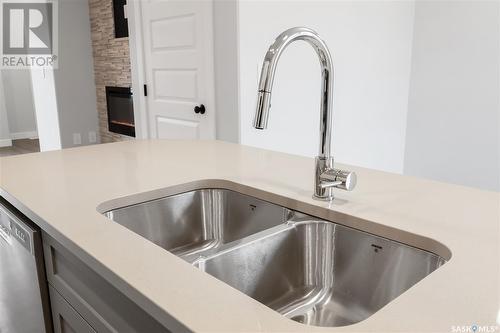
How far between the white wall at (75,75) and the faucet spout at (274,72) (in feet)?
15.0

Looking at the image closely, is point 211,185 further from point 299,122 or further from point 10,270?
point 299,122

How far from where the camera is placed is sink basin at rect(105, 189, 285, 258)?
120 cm

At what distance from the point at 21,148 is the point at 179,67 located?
4.61 m

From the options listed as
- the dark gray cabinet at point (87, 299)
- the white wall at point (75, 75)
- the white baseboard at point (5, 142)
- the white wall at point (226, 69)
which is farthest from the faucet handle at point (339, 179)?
the white baseboard at point (5, 142)

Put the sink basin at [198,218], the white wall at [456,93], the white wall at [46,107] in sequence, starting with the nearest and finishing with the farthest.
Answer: the sink basin at [198,218] < the white wall at [456,93] < the white wall at [46,107]

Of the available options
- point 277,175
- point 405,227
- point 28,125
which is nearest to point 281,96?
point 277,175

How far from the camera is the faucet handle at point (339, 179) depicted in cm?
102

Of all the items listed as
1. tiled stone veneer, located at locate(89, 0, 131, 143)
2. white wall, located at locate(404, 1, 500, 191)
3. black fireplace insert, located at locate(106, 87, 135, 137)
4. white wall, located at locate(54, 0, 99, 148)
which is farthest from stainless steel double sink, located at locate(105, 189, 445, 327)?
white wall, located at locate(54, 0, 99, 148)

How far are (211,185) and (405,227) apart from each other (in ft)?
2.00

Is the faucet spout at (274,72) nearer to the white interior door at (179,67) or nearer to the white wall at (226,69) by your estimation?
the white wall at (226,69)

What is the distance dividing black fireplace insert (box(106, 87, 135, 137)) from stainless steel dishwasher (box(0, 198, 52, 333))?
124 inches

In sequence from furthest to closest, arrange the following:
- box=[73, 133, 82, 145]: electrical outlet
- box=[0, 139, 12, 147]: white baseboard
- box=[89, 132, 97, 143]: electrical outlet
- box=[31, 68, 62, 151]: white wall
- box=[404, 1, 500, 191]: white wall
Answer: box=[0, 139, 12, 147]: white baseboard, box=[89, 132, 97, 143]: electrical outlet, box=[73, 133, 82, 145]: electrical outlet, box=[31, 68, 62, 151]: white wall, box=[404, 1, 500, 191]: white wall

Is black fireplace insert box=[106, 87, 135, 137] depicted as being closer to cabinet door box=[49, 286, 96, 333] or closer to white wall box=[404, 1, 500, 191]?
white wall box=[404, 1, 500, 191]

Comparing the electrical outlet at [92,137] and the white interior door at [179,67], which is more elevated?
the white interior door at [179,67]
